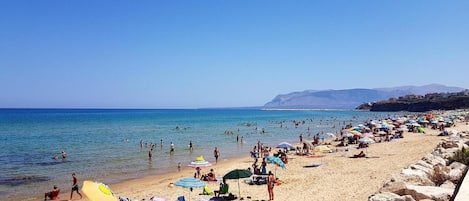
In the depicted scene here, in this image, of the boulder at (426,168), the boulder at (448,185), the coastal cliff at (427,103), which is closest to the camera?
the boulder at (448,185)

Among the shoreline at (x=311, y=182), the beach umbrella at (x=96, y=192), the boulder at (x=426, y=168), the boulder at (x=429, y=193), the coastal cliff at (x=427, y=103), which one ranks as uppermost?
the coastal cliff at (x=427, y=103)

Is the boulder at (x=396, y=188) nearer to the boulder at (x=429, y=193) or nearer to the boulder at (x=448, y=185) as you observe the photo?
the boulder at (x=429, y=193)

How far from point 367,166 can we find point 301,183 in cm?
444

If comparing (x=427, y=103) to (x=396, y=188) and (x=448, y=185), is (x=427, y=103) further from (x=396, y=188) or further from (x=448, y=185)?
(x=396, y=188)

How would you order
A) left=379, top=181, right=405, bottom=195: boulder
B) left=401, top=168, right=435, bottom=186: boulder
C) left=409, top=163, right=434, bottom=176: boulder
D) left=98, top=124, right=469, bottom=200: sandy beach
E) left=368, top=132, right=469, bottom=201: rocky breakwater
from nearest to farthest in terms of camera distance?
left=368, top=132, right=469, bottom=201: rocky breakwater → left=379, top=181, right=405, bottom=195: boulder → left=401, top=168, right=435, bottom=186: boulder → left=409, top=163, right=434, bottom=176: boulder → left=98, top=124, right=469, bottom=200: sandy beach

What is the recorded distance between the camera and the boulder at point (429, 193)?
7238 millimetres

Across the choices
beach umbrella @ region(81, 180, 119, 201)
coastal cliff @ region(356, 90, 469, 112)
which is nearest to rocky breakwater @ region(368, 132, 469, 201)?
beach umbrella @ region(81, 180, 119, 201)

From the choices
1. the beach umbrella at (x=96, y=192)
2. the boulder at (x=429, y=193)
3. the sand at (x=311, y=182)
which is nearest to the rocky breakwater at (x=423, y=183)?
the boulder at (x=429, y=193)

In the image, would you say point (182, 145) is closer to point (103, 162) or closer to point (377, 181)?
point (103, 162)

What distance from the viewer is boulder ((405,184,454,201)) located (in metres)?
7.24

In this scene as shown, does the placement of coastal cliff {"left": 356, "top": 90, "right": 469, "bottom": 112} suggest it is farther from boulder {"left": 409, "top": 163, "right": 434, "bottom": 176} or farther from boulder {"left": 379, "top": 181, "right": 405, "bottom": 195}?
boulder {"left": 379, "top": 181, "right": 405, "bottom": 195}

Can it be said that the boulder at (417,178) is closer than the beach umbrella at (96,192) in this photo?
No

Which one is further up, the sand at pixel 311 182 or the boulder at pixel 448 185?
the boulder at pixel 448 185

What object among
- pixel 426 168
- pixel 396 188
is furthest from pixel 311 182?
pixel 396 188
